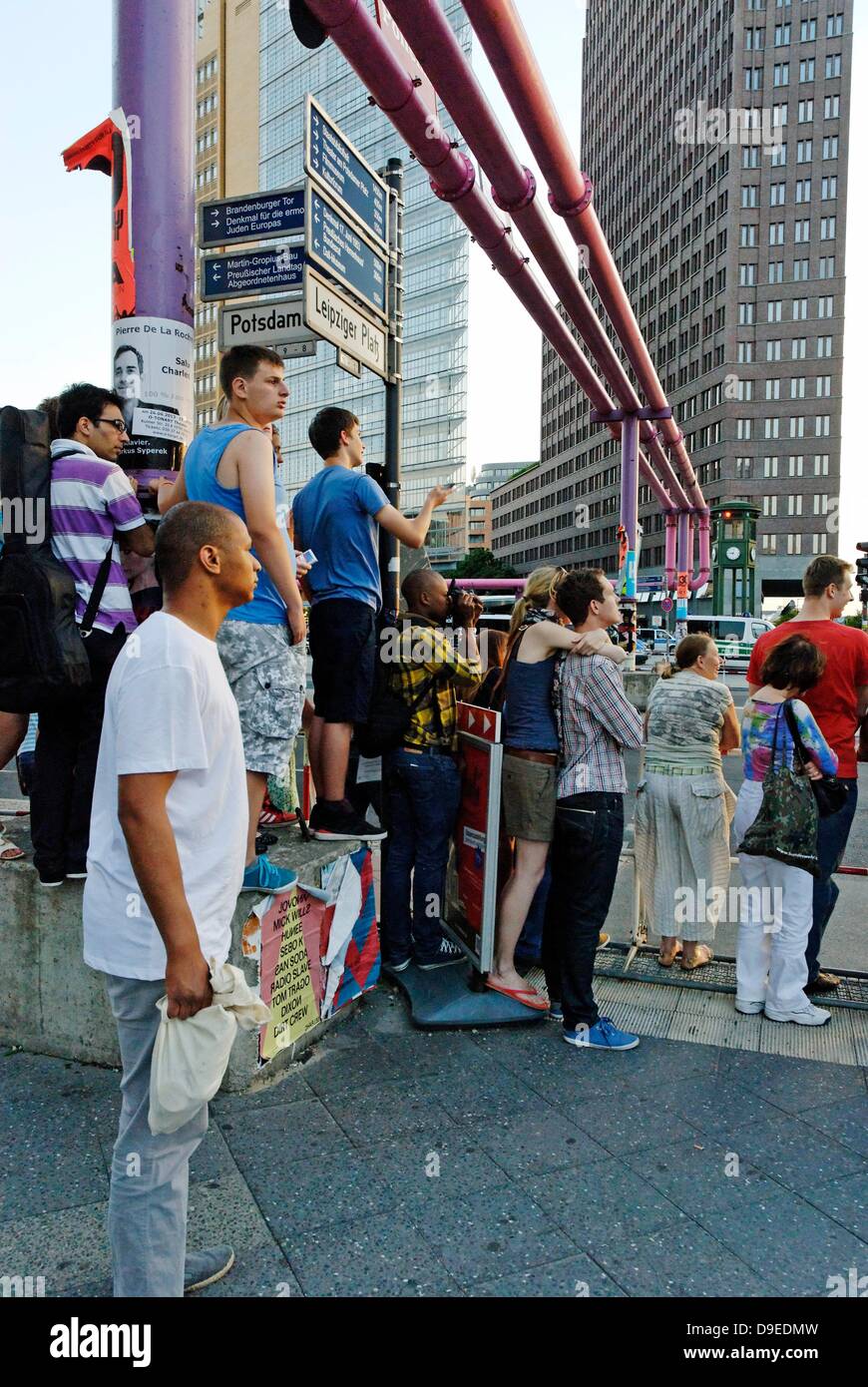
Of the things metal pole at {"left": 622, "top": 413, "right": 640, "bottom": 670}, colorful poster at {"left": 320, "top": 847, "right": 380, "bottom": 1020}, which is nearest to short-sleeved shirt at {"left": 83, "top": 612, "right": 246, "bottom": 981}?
colorful poster at {"left": 320, "top": 847, "right": 380, "bottom": 1020}

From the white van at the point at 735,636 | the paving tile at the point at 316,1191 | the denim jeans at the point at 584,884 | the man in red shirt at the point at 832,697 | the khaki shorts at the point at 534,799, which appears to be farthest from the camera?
the white van at the point at 735,636

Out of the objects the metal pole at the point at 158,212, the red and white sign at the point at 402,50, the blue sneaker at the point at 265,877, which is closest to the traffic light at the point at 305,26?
the red and white sign at the point at 402,50

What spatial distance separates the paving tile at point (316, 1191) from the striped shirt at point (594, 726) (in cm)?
174

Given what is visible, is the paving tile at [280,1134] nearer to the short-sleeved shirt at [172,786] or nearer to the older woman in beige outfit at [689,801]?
the short-sleeved shirt at [172,786]

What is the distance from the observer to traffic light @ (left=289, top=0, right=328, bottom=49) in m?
7.81

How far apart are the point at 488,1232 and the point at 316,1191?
51 cm

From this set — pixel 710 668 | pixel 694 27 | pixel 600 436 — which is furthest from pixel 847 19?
pixel 710 668

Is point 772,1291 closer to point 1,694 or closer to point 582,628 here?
point 582,628

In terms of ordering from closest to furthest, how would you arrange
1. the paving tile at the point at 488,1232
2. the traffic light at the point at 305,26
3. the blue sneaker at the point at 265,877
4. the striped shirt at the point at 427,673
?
the paving tile at the point at 488,1232 → the blue sneaker at the point at 265,877 → the striped shirt at the point at 427,673 → the traffic light at the point at 305,26

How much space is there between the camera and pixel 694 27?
8512cm

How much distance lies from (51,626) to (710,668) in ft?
10.9

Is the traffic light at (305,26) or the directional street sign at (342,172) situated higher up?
the traffic light at (305,26)

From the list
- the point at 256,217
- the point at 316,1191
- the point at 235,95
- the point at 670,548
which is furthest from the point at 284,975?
the point at 670,548

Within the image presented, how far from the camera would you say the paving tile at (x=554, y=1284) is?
2236 mm
